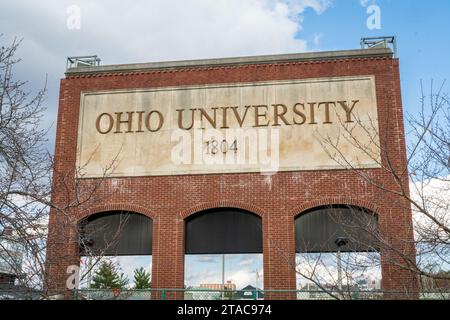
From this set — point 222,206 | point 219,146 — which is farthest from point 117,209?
point 219,146

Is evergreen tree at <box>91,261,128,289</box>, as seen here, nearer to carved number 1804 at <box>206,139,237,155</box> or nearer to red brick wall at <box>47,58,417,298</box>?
red brick wall at <box>47,58,417,298</box>

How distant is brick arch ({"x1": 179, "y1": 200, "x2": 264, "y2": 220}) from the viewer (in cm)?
1764

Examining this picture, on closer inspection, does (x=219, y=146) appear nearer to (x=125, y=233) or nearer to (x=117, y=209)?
(x=117, y=209)

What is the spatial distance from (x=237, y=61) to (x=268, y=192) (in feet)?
15.7

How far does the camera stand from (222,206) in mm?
17781

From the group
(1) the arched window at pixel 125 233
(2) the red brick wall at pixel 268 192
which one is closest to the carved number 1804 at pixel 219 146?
(2) the red brick wall at pixel 268 192

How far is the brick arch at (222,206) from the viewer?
17.6 m

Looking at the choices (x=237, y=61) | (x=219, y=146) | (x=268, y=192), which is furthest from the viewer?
(x=237, y=61)

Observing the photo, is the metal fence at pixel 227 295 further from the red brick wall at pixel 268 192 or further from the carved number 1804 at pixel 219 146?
the carved number 1804 at pixel 219 146

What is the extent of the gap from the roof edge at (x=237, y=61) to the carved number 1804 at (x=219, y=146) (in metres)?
2.82

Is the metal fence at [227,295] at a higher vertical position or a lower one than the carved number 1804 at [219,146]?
lower

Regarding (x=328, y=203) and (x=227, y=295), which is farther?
(x=328, y=203)

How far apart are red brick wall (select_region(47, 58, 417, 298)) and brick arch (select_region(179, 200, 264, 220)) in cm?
3
